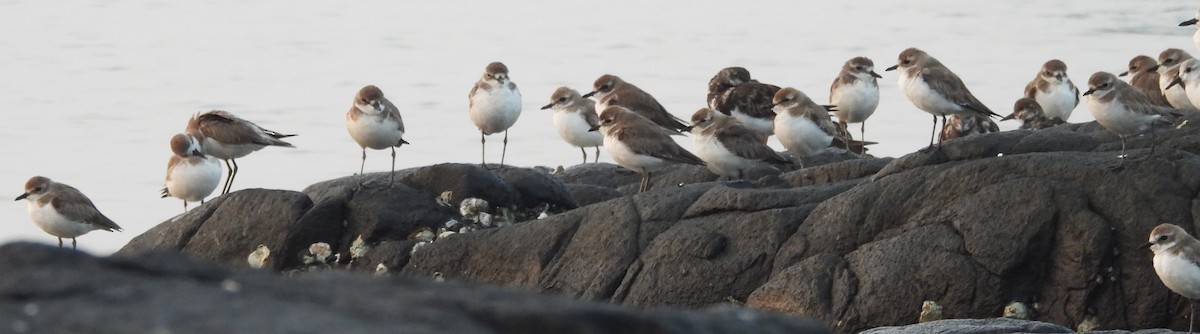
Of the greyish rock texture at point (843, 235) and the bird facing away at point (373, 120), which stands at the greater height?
the bird facing away at point (373, 120)

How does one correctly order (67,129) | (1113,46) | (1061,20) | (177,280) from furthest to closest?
(1061,20), (1113,46), (67,129), (177,280)

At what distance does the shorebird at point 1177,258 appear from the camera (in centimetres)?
1019

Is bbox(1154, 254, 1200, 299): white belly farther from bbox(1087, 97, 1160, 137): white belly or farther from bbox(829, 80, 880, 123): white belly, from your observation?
bbox(829, 80, 880, 123): white belly

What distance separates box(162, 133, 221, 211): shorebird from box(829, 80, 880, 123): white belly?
552 cm

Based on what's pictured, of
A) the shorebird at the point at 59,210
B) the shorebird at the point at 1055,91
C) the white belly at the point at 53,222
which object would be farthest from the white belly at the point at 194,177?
the shorebird at the point at 1055,91

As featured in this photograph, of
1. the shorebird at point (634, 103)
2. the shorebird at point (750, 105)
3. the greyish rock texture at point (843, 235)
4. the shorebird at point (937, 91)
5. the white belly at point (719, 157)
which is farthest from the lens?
the shorebird at point (750, 105)

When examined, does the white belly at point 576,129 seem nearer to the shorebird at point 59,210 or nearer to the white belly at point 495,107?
the white belly at point 495,107

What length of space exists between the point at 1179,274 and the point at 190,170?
7.90 metres

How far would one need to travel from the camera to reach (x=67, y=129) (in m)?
23.1

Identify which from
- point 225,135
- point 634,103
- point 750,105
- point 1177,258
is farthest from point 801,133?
point 1177,258

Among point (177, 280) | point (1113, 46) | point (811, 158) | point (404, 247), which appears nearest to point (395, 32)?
point (1113, 46)

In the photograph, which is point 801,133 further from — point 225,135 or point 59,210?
point 59,210

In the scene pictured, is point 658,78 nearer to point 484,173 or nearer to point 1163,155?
point 484,173

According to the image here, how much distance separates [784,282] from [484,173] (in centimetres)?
318
